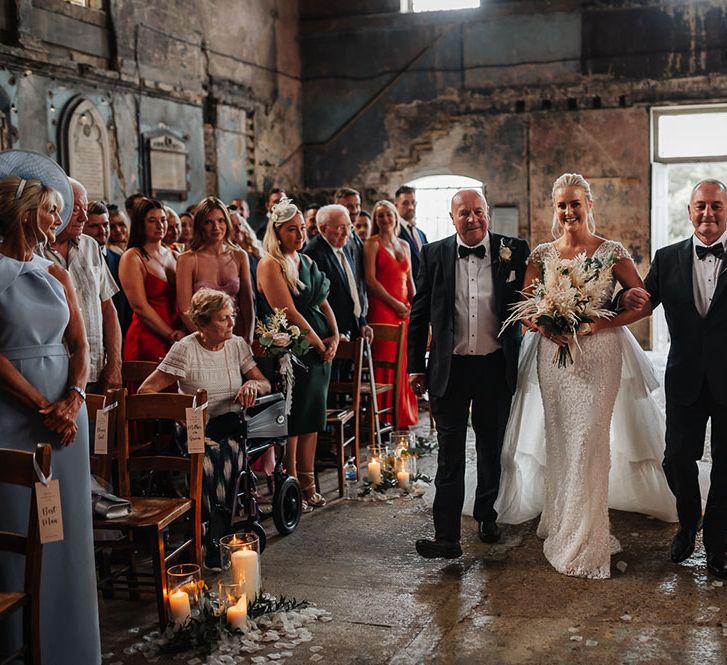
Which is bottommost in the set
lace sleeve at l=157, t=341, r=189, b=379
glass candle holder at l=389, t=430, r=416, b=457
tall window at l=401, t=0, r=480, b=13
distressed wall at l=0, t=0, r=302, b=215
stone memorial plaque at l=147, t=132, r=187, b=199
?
glass candle holder at l=389, t=430, r=416, b=457

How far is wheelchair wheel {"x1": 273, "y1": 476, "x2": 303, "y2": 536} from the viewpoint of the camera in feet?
17.3

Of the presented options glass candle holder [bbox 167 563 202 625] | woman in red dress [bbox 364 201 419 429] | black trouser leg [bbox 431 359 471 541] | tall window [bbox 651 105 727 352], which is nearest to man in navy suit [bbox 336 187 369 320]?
woman in red dress [bbox 364 201 419 429]

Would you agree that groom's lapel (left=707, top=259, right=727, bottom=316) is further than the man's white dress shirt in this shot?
No

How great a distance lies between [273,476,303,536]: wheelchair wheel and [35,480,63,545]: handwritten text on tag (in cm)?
231

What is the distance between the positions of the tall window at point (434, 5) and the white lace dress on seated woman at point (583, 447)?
1012 cm

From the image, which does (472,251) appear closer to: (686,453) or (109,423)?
(686,453)

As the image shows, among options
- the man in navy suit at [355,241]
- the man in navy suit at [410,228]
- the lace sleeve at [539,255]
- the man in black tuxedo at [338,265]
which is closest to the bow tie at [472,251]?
the lace sleeve at [539,255]

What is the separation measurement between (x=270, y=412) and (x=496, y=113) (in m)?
9.95

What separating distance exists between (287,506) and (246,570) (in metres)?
1.30

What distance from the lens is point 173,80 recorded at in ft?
37.8

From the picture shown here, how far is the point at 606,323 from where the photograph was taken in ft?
15.3

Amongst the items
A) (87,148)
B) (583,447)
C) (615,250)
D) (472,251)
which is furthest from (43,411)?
(87,148)

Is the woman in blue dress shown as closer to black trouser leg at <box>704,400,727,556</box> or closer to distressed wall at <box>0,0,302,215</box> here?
black trouser leg at <box>704,400,727,556</box>

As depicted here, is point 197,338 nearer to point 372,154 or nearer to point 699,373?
point 699,373
